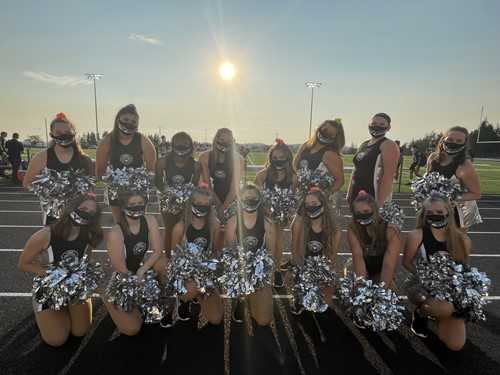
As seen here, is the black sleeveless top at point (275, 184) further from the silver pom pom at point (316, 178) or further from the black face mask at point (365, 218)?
the black face mask at point (365, 218)

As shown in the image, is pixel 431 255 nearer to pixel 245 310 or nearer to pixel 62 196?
pixel 245 310

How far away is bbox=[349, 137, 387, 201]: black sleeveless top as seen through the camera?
12.7 feet

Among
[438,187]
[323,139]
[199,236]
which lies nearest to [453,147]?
[438,187]

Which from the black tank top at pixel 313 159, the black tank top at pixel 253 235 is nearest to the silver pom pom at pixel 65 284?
the black tank top at pixel 253 235

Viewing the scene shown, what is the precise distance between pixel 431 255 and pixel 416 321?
0.68 m

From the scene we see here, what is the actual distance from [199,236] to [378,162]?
7.41 ft

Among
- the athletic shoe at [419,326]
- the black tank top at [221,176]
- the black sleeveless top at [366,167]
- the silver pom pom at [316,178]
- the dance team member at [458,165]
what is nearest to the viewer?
the athletic shoe at [419,326]

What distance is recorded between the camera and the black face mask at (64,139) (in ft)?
11.3

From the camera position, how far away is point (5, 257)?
5.14 meters

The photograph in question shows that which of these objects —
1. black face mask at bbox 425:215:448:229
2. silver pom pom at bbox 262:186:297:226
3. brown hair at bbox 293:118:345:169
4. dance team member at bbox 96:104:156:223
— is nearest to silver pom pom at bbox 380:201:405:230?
black face mask at bbox 425:215:448:229

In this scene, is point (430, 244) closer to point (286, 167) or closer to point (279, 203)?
point (279, 203)

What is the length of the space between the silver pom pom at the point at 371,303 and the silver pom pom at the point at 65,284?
7.99 ft

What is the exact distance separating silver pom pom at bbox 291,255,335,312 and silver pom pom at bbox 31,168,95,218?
8.01 ft

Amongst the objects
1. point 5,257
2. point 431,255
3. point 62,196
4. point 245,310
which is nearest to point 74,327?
point 62,196
